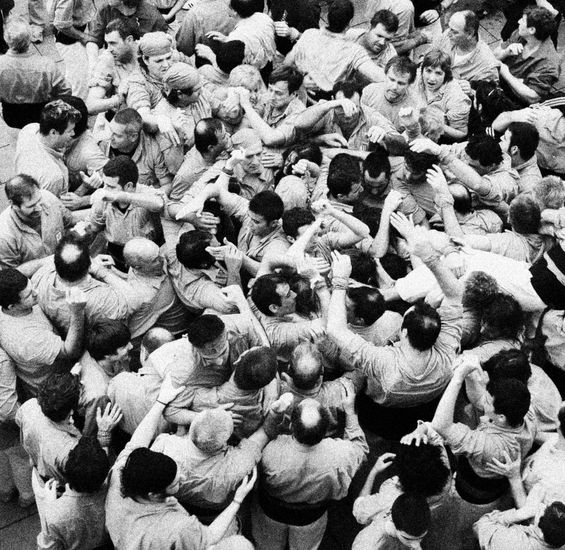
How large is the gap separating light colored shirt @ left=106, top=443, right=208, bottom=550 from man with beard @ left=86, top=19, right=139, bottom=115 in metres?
4.14

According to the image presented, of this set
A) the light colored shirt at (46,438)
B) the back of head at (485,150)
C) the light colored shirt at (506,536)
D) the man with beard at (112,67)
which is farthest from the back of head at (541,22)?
the light colored shirt at (46,438)

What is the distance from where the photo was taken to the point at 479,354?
6055 mm

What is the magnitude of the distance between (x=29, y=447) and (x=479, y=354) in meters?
2.92

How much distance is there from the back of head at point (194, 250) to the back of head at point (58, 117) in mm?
1461

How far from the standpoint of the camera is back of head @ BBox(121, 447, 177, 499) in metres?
4.78

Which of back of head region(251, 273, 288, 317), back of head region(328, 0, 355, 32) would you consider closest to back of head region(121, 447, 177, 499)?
back of head region(251, 273, 288, 317)

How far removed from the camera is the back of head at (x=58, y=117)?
23.1 feet

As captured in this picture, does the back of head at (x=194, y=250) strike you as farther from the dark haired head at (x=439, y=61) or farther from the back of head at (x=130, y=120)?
the dark haired head at (x=439, y=61)

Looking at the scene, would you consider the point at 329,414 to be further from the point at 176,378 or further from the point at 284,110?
the point at 284,110

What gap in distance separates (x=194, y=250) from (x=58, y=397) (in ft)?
5.01

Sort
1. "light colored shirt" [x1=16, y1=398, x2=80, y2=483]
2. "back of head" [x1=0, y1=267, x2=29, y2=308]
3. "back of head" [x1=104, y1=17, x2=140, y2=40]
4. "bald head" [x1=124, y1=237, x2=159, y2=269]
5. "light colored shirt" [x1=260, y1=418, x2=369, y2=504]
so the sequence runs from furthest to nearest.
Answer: "back of head" [x1=104, y1=17, x2=140, y2=40]
"bald head" [x1=124, y1=237, x2=159, y2=269]
"back of head" [x1=0, y1=267, x2=29, y2=308]
"light colored shirt" [x1=16, y1=398, x2=80, y2=483]
"light colored shirt" [x1=260, y1=418, x2=369, y2=504]

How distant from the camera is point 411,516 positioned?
4.70 m

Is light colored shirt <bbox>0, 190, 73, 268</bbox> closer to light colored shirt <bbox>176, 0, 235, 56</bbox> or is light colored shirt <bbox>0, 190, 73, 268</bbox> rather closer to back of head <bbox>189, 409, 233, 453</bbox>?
back of head <bbox>189, 409, 233, 453</bbox>

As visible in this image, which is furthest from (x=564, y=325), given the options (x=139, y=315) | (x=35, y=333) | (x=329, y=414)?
(x=35, y=333)
